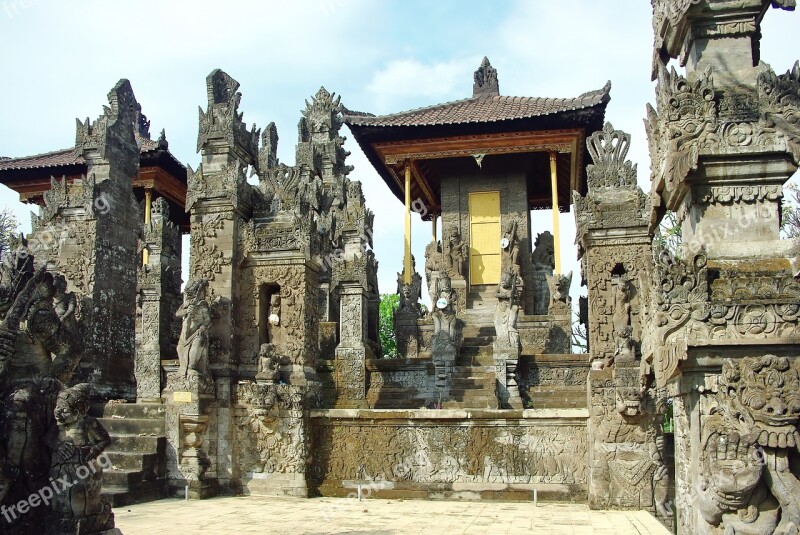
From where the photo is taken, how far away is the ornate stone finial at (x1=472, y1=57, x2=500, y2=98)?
24750mm

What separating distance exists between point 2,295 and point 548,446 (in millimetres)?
6856

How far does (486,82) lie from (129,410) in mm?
18012

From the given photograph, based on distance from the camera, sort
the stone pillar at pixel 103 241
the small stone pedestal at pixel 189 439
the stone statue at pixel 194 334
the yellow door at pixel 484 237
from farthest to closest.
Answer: the yellow door at pixel 484 237
the stone pillar at pixel 103 241
the stone statue at pixel 194 334
the small stone pedestal at pixel 189 439

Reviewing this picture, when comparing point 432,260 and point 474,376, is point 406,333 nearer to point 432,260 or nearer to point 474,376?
point 474,376

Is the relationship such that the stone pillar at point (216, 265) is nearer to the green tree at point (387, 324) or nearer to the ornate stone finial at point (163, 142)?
the ornate stone finial at point (163, 142)

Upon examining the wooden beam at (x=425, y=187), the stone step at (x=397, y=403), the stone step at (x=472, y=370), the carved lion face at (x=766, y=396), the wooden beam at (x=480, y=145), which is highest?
the wooden beam at (x=480, y=145)

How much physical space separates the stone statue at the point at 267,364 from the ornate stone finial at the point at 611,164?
560 cm

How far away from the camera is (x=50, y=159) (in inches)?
928

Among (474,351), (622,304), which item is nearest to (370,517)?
(622,304)

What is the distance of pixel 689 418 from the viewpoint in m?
4.74

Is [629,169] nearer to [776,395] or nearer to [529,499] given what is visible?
[529,499]

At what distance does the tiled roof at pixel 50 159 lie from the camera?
22.6 meters

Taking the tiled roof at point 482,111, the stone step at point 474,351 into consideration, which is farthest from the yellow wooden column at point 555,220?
the stone step at point 474,351

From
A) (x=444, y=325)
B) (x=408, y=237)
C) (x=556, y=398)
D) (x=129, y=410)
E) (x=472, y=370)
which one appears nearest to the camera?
(x=129, y=410)
